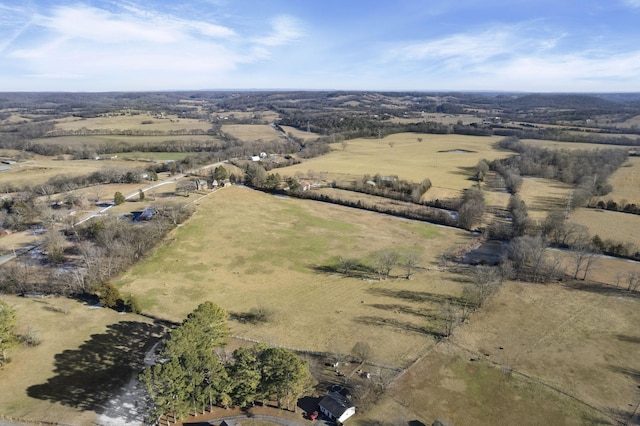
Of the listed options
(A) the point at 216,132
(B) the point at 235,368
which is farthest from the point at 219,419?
(A) the point at 216,132

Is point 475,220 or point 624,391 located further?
point 475,220

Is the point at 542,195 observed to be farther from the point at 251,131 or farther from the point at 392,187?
the point at 251,131

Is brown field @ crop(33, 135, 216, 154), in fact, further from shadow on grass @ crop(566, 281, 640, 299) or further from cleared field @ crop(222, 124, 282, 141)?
shadow on grass @ crop(566, 281, 640, 299)

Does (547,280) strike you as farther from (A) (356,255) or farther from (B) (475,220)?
(A) (356,255)

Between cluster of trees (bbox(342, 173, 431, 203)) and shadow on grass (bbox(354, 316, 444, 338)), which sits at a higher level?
cluster of trees (bbox(342, 173, 431, 203))

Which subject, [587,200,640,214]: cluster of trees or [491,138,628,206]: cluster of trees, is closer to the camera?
[587,200,640,214]: cluster of trees

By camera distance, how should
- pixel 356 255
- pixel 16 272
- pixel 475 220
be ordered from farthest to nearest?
pixel 475 220 → pixel 356 255 → pixel 16 272

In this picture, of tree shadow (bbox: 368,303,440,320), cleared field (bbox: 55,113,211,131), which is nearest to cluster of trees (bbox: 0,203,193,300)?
tree shadow (bbox: 368,303,440,320)
